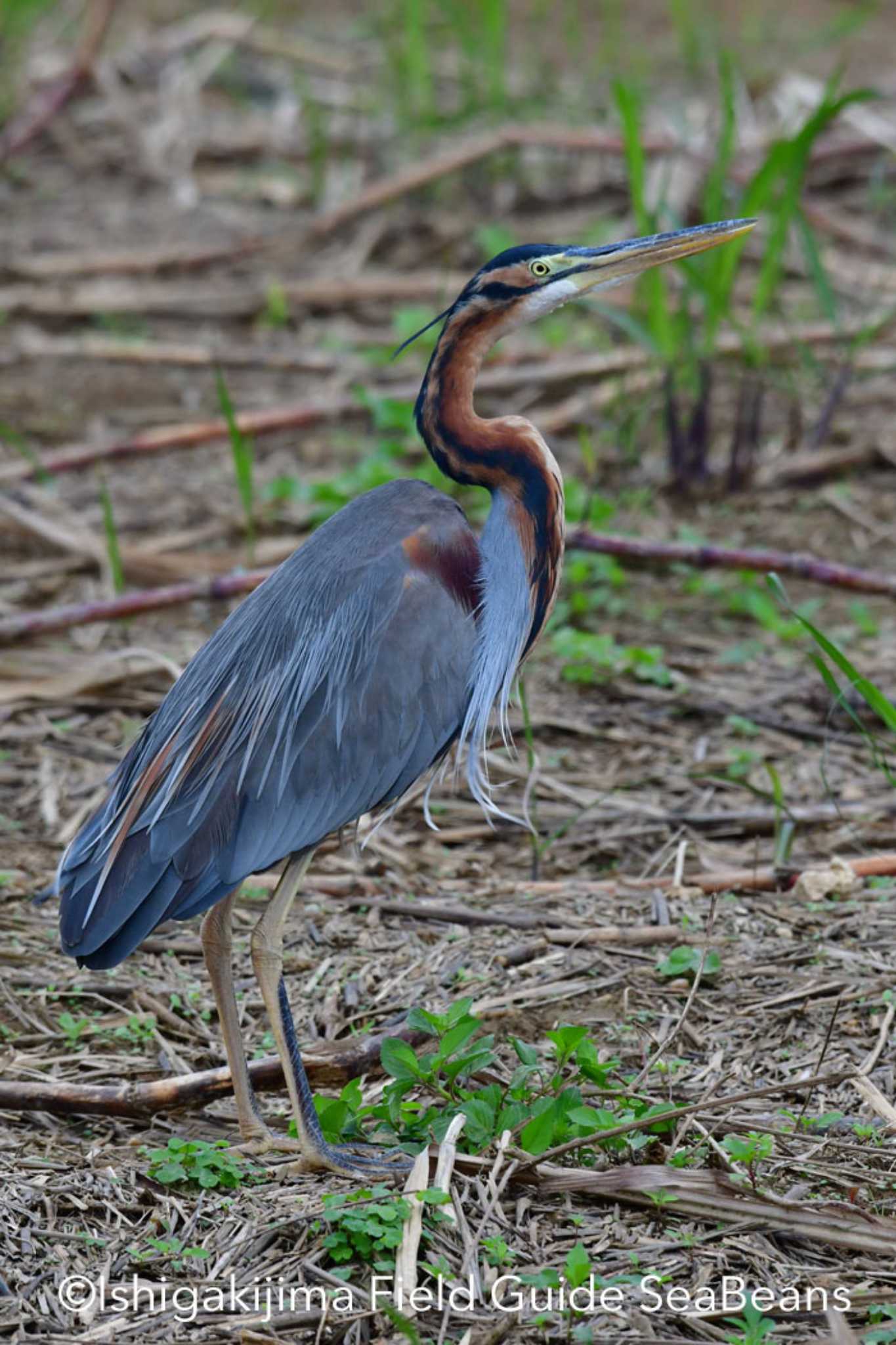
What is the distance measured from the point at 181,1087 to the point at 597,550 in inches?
110

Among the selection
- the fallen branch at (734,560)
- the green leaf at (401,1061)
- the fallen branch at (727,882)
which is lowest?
the fallen branch at (727,882)

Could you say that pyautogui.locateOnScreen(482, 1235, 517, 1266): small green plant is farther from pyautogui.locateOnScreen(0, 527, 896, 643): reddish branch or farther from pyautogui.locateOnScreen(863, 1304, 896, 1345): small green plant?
pyautogui.locateOnScreen(0, 527, 896, 643): reddish branch

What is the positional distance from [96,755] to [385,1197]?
2228 millimetres

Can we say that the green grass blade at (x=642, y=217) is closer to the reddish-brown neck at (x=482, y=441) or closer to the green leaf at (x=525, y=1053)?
the reddish-brown neck at (x=482, y=441)

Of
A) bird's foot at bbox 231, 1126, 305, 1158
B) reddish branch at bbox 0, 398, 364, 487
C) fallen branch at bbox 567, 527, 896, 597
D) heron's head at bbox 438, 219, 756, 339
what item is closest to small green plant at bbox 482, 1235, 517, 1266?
bird's foot at bbox 231, 1126, 305, 1158

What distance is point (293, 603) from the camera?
11.1ft

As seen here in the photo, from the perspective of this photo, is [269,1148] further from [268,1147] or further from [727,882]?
[727,882]

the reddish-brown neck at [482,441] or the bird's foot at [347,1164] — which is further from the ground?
the reddish-brown neck at [482,441]

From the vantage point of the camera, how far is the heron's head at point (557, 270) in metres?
3.60

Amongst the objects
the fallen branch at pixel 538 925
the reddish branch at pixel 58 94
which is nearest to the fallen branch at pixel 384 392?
the reddish branch at pixel 58 94

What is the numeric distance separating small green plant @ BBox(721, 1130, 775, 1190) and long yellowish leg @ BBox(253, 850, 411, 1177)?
622 mm

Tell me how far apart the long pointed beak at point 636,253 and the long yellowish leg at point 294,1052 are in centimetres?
149

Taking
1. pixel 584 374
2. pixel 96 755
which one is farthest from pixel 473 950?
pixel 584 374

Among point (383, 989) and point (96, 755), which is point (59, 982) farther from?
point (96, 755)
